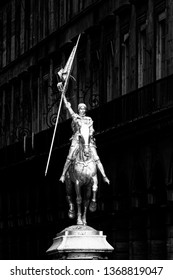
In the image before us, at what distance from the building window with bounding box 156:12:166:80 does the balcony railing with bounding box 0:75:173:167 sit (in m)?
0.86

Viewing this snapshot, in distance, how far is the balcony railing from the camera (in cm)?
5900

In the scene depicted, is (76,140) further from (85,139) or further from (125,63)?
(125,63)

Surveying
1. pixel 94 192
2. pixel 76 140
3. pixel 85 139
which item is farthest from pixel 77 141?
pixel 94 192

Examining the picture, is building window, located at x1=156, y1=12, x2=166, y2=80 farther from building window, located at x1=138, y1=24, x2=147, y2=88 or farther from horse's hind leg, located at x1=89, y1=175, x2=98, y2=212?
horse's hind leg, located at x1=89, y1=175, x2=98, y2=212

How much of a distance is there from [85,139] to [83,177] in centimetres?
84

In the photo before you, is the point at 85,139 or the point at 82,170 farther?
the point at 85,139

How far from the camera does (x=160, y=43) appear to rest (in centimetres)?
6262

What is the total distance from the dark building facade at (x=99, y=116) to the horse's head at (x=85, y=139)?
17.8 metres

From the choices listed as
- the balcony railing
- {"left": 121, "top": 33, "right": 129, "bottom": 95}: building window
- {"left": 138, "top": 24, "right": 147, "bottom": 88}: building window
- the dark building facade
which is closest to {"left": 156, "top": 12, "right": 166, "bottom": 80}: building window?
the dark building facade

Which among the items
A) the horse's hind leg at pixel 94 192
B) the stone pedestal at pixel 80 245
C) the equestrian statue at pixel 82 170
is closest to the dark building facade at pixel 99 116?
the equestrian statue at pixel 82 170

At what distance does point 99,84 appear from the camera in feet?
232

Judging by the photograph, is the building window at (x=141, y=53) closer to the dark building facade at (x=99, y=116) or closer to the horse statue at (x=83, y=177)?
the dark building facade at (x=99, y=116)

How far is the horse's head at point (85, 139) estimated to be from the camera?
3938cm
